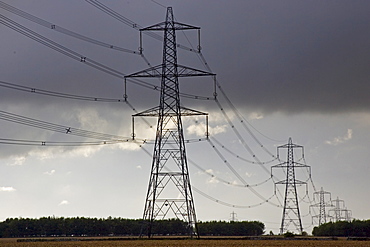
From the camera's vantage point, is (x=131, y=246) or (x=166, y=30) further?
(x=166, y=30)

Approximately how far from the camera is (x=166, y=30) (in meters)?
101

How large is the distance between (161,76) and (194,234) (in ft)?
107

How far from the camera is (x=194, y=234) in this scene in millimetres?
122688

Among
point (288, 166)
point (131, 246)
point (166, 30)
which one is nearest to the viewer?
point (131, 246)

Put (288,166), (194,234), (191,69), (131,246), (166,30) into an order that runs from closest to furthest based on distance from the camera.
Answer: (131,246) → (191,69) → (166,30) → (194,234) → (288,166)

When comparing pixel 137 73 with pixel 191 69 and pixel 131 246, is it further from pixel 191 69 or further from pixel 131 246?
pixel 131 246

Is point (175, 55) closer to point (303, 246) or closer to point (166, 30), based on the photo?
point (166, 30)

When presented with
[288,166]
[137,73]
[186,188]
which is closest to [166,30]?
[137,73]

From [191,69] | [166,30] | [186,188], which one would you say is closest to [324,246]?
[186,188]

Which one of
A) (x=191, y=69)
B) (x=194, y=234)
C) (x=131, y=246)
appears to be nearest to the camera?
(x=131, y=246)

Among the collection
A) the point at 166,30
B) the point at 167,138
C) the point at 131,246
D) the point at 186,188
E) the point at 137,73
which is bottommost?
the point at 131,246

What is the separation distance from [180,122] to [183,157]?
4.63 metres

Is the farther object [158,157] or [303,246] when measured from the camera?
[158,157]

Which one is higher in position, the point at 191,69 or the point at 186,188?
the point at 191,69
